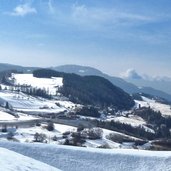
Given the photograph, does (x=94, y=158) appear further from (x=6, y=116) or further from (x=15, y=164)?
(x=6, y=116)

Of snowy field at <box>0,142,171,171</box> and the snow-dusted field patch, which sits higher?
snowy field at <box>0,142,171,171</box>

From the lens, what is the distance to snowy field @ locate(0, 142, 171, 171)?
31.4 m

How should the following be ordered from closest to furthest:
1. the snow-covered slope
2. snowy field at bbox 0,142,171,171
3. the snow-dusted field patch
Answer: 1. the snow-covered slope
2. snowy field at bbox 0,142,171,171
3. the snow-dusted field patch

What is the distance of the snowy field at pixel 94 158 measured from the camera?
31.4 meters

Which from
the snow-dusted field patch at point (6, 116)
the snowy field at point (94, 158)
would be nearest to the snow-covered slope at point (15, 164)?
the snowy field at point (94, 158)

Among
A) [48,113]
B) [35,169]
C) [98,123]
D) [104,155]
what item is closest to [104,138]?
[98,123]

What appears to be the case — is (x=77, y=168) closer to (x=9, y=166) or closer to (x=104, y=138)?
(x=9, y=166)

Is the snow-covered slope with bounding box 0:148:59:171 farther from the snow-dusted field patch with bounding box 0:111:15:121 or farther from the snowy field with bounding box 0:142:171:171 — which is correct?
the snow-dusted field patch with bounding box 0:111:15:121

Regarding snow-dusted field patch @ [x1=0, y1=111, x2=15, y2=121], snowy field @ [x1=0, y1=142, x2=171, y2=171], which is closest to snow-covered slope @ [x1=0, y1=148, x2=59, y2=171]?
snowy field @ [x1=0, y1=142, x2=171, y2=171]

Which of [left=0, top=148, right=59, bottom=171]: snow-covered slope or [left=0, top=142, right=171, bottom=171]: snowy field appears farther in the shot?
[left=0, top=142, right=171, bottom=171]: snowy field

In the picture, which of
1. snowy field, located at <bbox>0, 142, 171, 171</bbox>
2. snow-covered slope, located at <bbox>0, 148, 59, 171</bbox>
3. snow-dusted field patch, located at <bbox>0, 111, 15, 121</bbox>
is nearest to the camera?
snow-covered slope, located at <bbox>0, 148, 59, 171</bbox>

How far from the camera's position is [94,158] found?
1277 inches

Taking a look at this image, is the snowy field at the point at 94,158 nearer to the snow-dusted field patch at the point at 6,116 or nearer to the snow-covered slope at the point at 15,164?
the snow-covered slope at the point at 15,164

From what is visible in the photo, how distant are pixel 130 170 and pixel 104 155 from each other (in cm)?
229
